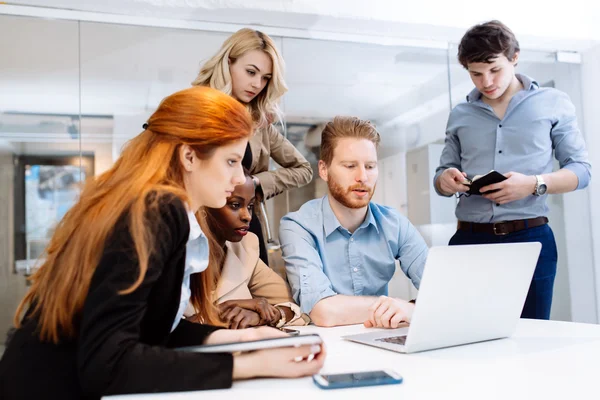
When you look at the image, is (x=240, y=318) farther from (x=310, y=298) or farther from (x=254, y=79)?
(x=254, y=79)

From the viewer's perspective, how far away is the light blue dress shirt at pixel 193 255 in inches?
46.3

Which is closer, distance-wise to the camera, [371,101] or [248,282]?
[248,282]

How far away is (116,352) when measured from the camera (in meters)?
0.93

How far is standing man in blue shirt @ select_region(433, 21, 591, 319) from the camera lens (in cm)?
248

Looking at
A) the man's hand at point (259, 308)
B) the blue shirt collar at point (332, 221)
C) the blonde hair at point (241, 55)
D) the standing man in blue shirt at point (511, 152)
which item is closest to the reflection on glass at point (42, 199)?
the blonde hair at point (241, 55)

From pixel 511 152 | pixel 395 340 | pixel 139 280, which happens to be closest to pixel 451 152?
pixel 511 152

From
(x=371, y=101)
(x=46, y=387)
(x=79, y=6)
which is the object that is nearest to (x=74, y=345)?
(x=46, y=387)

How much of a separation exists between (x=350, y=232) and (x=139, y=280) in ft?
4.41

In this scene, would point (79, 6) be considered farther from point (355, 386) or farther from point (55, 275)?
point (355, 386)

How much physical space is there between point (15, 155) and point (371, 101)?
7.49 feet

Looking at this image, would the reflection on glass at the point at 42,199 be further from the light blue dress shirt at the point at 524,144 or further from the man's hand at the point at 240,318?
the light blue dress shirt at the point at 524,144

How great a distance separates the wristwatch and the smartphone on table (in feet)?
5.73

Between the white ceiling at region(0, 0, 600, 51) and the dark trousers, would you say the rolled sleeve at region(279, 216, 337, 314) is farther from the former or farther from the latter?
the white ceiling at region(0, 0, 600, 51)

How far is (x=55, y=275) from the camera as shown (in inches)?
43.2
